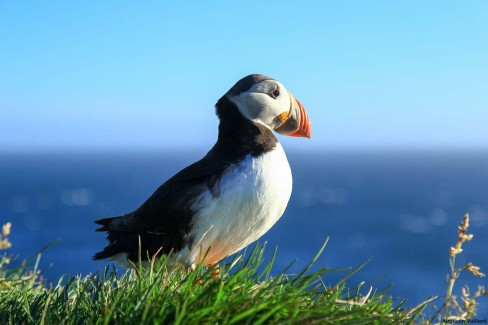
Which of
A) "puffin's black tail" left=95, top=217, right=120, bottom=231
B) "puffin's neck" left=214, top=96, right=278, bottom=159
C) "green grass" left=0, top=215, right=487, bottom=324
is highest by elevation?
"puffin's neck" left=214, top=96, right=278, bottom=159

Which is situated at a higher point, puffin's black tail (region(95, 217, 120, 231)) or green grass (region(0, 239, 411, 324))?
puffin's black tail (region(95, 217, 120, 231))

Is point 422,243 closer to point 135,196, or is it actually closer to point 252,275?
point 135,196

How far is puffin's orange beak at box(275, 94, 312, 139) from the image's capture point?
6.50 m

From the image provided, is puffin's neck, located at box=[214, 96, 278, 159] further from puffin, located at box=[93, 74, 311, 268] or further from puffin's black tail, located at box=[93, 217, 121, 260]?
puffin's black tail, located at box=[93, 217, 121, 260]

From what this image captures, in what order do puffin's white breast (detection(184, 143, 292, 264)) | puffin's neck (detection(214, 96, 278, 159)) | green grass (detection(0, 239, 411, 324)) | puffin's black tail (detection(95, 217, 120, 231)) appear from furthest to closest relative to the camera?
puffin's black tail (detection(95, 217, 120, 231)) → puffin's neck (detection(214, 96, 278, 159)) → puffin's white breast (detection(184, 143, 292, 264)) → green grass (detection(0, 239, 411, 324))

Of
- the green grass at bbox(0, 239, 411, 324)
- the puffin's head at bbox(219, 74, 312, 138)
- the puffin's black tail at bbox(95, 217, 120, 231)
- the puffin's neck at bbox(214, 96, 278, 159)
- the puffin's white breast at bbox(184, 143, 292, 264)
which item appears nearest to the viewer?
the green grass at bbox(0, 239, 411, 324)

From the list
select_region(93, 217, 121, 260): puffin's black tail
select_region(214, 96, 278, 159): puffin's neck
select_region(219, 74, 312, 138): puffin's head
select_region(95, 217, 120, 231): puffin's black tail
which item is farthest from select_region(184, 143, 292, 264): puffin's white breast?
select_region(95, 217, 120, 231): puffin's black tail

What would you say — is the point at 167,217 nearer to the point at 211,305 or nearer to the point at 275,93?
the point at 275,93

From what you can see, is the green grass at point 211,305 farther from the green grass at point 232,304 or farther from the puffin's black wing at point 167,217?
the puffin's black wing at point 167,217

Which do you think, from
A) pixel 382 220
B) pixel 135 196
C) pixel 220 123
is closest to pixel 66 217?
pixel 135 196

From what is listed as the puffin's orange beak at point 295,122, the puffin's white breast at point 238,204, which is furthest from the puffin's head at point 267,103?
the puffin's white breast at point 238,204

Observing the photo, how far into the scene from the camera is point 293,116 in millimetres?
6508

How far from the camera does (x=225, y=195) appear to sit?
574cm

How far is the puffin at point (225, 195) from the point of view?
18.9 ft
